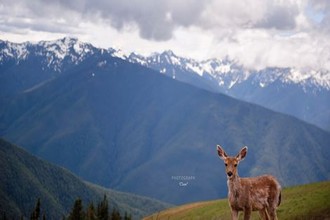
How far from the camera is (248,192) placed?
25.4 m

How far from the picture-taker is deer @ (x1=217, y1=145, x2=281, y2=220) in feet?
78.8

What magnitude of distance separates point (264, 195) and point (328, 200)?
1589 inches

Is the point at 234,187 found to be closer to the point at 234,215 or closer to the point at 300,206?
the point at 234,215

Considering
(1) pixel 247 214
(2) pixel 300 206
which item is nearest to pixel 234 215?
(1) pixel 247 214

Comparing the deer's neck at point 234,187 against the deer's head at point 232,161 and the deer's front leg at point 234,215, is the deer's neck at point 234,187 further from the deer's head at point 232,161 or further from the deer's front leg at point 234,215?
the deer's head at point 232,161

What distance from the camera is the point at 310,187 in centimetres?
7794

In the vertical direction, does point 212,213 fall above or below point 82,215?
below

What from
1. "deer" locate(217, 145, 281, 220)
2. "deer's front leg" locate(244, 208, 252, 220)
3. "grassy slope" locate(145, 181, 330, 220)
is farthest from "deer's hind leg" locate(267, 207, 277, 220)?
"grassy slope" locate(145, 181, 330, 220)

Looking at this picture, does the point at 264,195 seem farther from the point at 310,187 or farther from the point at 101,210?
the point at 101,210

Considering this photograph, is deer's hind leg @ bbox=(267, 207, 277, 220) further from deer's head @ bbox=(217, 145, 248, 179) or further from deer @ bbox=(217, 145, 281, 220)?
deer's head @ bbox=(217, 145, 248, 179)

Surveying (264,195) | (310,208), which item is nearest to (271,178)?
(264,195)

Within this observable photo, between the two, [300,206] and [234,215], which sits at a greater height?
[300,206]

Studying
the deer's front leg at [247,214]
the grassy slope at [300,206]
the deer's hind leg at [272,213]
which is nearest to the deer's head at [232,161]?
the deer's front leg at [247,214]

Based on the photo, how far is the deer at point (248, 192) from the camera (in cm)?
2402
